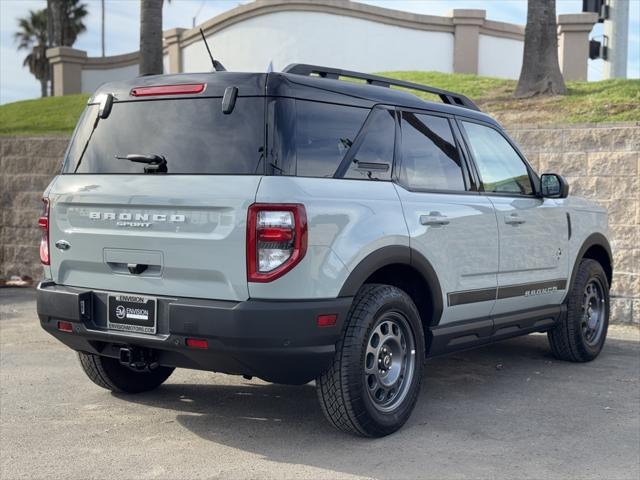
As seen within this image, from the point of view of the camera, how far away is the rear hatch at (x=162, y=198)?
441 cm

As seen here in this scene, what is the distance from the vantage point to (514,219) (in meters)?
6.16

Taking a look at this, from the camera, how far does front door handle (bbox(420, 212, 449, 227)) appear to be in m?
5.20

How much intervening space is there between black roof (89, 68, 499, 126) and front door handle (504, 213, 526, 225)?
1.11 meters

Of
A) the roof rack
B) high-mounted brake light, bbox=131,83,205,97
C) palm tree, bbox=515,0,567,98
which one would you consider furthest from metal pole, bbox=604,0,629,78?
high-mounted brake light, bbox=131,83,205,97

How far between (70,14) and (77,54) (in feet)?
121

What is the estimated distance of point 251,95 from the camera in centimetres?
459

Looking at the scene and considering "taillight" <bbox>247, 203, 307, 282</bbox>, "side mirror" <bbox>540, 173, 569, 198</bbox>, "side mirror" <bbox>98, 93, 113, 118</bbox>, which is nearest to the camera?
"taillight" <bbox>247, 203, 307, 282</bbox>

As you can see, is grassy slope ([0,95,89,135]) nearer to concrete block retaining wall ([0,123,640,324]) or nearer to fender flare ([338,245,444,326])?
concrete block retaining wall ([0,123,640,324])

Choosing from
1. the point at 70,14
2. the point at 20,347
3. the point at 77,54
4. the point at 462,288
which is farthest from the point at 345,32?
the point at 70,14

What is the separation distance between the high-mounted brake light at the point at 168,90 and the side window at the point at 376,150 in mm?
978

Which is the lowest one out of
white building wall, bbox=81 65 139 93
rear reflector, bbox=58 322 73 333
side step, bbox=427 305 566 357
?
side step, bbox=427 305 566 357

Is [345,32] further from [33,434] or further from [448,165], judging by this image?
[33,434]

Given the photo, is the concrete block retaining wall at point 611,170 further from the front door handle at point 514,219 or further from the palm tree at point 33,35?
the palm tree at point 33,35

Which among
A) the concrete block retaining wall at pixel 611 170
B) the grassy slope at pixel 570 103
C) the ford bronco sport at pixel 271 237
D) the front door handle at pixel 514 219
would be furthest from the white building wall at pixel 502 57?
the ford bronco sport at pixel 271 237
